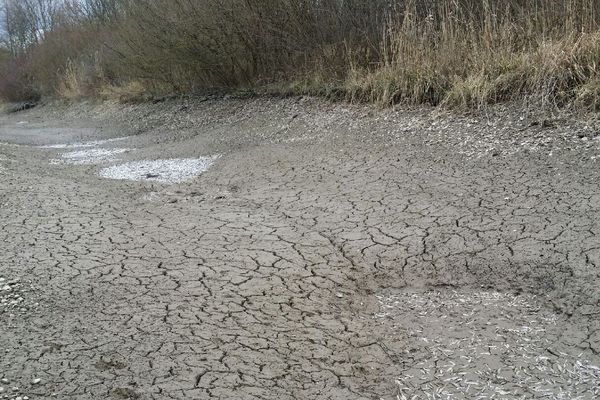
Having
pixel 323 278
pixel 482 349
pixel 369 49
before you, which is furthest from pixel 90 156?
pixel 482 349

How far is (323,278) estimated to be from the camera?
3.90 m

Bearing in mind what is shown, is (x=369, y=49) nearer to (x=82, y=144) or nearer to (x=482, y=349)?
(x=82, y=144)

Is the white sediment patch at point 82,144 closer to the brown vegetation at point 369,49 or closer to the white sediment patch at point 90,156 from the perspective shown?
the white sediment patch at point 90,156

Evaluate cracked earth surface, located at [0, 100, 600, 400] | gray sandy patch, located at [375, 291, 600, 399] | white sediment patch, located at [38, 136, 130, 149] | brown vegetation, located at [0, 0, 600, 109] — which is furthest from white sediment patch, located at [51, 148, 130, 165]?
gray sandy patch, located at [375, 291, 600, 399]

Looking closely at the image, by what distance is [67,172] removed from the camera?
7.66m

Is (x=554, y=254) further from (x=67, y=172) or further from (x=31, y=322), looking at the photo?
(x=67, y=172)

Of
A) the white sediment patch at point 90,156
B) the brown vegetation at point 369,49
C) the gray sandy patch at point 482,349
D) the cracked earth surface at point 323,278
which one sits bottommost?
the gray sandy patch at point 482,349

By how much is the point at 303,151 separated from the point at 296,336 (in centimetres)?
427

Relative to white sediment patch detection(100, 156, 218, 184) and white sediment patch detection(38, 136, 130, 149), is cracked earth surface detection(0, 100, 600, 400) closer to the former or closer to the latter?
white sediment patch detection(100, 156, 218, 184)

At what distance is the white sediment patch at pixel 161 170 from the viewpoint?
6954 millimetres

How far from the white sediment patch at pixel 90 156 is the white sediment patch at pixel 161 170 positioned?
868 millimetres

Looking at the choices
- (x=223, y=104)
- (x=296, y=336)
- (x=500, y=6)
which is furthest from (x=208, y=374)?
(x=223, y=104)

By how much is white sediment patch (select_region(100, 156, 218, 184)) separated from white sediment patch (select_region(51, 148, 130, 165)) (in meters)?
0.87

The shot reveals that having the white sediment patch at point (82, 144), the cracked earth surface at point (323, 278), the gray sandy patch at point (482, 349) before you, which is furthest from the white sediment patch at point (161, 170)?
the gray sandy patch at point (482, 349)
